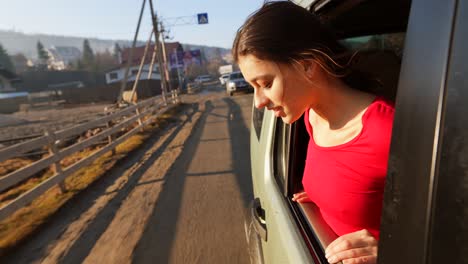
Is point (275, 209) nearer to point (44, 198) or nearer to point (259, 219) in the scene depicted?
point (259, 219)

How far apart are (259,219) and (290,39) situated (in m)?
1.05

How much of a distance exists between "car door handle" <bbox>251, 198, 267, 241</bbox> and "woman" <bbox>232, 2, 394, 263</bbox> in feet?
1.69

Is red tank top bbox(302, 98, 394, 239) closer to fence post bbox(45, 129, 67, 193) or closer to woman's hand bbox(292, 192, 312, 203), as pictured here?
woman's hand bbox(292, 192, 312, 203)

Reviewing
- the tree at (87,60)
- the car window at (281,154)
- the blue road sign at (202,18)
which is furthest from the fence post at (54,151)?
the tree at (87,60)

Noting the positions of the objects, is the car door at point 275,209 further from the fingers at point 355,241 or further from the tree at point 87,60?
the tree at point 87,60

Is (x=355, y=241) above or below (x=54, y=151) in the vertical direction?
above

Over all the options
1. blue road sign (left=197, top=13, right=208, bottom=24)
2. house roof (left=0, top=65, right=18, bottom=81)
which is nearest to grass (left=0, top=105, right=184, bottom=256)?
blue road sign (left=197, top=13, right=208, bottom=24)

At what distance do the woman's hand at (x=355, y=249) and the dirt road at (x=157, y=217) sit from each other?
7.86 ft

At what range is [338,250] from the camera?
3.41 ft

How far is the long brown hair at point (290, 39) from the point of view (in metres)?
1.23

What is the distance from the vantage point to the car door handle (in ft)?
5.89

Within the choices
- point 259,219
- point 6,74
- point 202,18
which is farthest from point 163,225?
point 6,74

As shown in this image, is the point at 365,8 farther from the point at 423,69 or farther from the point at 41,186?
the point at 41,186

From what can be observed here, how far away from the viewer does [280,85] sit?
4.16 ft
